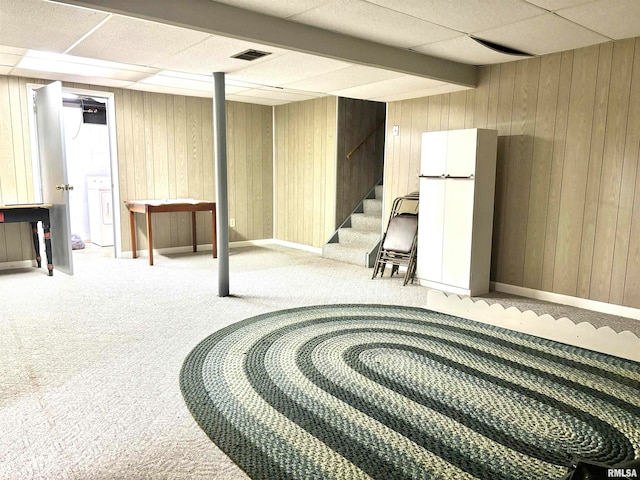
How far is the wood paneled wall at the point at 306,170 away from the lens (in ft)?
22.3

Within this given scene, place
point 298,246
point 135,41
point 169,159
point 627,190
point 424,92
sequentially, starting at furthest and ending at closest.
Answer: point 298,246 → point 169,159 → point 424,92 → point 627,190 → point 135,41

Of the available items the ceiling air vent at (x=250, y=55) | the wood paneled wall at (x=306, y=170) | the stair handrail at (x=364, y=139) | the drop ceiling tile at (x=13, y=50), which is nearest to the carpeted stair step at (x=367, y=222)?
the wood paneled wall at (x=306, y=170)

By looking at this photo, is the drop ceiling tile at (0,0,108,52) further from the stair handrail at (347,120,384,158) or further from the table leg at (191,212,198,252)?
the stair handrail at (347,120,384,158)

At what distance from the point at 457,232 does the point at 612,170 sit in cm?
138

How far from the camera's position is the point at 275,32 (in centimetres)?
342

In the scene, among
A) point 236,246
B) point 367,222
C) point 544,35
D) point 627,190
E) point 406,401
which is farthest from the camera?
point 236,246

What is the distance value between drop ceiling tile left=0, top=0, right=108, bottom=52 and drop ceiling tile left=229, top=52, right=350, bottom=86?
1.41 meters

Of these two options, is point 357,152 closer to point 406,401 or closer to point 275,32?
point 275,32

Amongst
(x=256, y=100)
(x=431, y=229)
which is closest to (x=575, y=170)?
(x=431, y=229)

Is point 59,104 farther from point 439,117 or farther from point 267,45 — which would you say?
point 439,117

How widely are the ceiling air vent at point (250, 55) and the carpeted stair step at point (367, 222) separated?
3217mm

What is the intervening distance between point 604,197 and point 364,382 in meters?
2.78

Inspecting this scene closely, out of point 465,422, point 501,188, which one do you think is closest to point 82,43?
point 465,422

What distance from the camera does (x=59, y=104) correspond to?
5.16 meters
